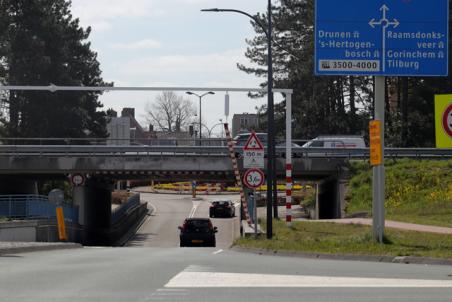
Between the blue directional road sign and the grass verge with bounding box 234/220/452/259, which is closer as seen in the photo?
the grass verge with bounding box 234/220/452/259

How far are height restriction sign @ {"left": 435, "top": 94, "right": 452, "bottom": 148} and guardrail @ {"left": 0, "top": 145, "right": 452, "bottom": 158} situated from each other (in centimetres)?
2406

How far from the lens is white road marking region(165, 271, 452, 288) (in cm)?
1188

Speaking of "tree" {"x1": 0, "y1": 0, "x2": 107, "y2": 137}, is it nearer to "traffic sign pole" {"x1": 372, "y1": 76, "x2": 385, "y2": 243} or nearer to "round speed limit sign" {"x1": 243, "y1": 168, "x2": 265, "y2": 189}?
"round speed limit sign" {"x1": 243, "y1": 168, "x2": 265, "y2": 189}

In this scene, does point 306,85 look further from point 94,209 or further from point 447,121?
point 447,121

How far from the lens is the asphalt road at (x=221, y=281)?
10.7m

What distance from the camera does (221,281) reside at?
1236 centimetres

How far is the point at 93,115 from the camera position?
2714 inches

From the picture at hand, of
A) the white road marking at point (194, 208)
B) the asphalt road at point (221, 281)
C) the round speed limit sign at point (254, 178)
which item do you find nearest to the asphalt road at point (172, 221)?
the white road marking at point (194, 208)

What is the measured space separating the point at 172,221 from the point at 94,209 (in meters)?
13.9

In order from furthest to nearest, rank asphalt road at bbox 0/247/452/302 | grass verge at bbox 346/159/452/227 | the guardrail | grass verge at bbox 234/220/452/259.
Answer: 1. the guardrail
2. grass verge at bbox 346/159/452/227
3. grass verge at bbox 234/220/452/259
4. asphalt road at bbox 0/247/452/302

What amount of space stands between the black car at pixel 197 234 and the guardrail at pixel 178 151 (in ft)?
29.8

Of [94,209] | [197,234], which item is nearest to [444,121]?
[197,234]

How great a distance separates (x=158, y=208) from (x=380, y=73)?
60.6 metres

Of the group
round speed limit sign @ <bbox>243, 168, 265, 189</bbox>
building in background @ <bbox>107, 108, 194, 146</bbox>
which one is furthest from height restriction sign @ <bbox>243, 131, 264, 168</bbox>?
building in background @ <bbox>107, 108, 194, 146</bbox>
